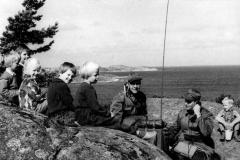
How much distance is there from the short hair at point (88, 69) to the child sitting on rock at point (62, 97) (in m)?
0.21

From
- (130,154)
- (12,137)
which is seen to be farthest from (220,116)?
(12,137)

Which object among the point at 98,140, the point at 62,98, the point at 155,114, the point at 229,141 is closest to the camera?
the point at 98,140

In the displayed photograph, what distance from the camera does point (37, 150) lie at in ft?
10.3

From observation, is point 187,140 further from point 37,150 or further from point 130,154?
point 37,150

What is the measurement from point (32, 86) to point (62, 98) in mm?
1129

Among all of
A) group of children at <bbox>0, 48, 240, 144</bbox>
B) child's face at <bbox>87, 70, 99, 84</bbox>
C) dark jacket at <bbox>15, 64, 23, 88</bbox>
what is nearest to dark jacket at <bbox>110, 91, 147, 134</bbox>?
group of children at <bbox>0, 48, 240, 144</bbox>

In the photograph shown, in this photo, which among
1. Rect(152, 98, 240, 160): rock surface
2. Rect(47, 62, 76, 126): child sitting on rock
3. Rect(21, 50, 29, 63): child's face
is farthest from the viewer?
Rect(152, 98, 240, 160): rock surface

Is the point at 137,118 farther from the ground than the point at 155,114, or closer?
farther from the ground

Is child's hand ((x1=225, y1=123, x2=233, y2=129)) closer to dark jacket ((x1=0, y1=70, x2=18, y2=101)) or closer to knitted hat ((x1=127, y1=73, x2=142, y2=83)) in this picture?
knitted hat ((x1=127, y1=73, x2=142, y2=83))

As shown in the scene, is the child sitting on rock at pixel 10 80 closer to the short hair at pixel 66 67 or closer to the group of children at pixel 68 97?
the group of children at pixel 68 97

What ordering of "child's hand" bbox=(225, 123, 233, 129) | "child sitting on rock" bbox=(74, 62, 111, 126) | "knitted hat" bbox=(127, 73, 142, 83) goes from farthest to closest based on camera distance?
"child's hand" bbox=(225, 123, 233, 129)
"knitted hat" bbox=(127, 73, 142, 83)
"child sitting on rock" bbox=(74, 62, 111, 126)

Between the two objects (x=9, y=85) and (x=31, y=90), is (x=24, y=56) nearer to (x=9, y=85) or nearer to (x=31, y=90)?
(x=9, y=85)

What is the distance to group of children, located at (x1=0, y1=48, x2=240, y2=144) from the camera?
421 cm

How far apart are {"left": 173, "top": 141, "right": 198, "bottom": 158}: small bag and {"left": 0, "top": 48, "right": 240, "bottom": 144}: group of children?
705mm
